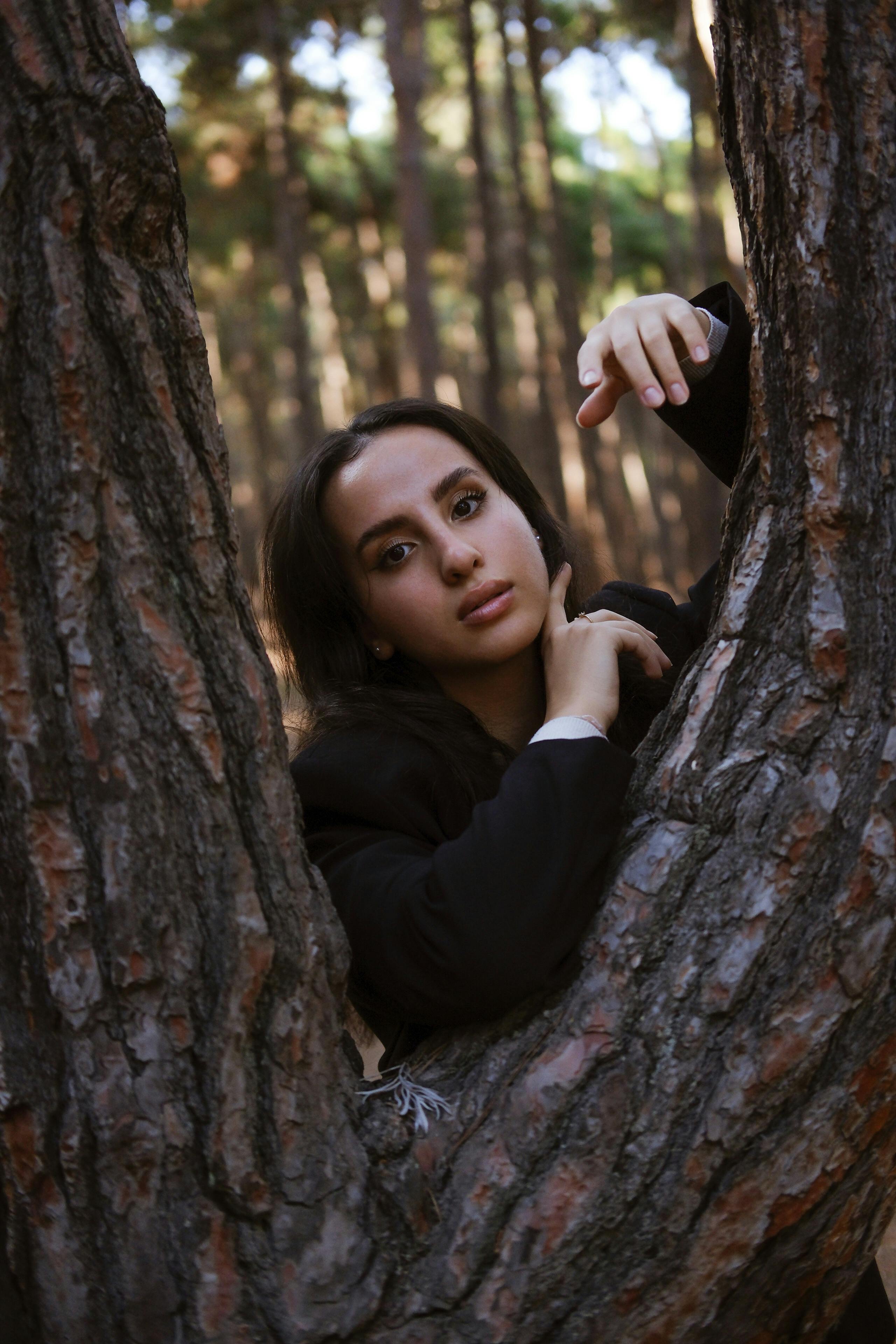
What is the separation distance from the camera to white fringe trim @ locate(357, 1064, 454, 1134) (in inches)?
57.6

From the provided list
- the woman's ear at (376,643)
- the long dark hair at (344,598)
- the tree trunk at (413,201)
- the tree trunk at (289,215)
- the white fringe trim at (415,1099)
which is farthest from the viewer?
the tree trunk at (289,215)

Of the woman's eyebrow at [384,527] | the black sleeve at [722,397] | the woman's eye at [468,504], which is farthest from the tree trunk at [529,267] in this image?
the black sleeve at [722,397]

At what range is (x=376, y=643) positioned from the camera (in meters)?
2.41

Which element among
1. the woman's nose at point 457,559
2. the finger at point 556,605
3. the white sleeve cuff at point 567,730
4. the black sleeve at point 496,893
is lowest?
the black sleeve at point 496,893

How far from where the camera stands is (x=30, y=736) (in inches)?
49.8

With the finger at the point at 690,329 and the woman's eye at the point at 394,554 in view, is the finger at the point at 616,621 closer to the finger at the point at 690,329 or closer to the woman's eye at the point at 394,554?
the woman's eye at the point at 394,554

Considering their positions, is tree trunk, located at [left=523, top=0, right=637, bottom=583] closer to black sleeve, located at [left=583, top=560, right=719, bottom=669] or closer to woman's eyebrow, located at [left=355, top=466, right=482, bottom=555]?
black sleeve, located at [left=583, top=560, right=719, bottom=669]

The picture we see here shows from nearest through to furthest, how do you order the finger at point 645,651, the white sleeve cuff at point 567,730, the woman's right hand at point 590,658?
1. the white sleeve cuff at point 567,730
2. the woman's right hand at point 590,658
3. the finger at point 645,651

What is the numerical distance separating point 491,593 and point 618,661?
1.26ft

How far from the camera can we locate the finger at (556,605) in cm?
220

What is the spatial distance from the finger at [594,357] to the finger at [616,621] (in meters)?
0.48

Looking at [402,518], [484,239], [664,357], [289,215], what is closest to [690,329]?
[664,357]

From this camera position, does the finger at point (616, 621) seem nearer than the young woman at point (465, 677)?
No

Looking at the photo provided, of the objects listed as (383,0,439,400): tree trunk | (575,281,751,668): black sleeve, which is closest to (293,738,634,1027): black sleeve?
(575,281,751,668): black sleeve
